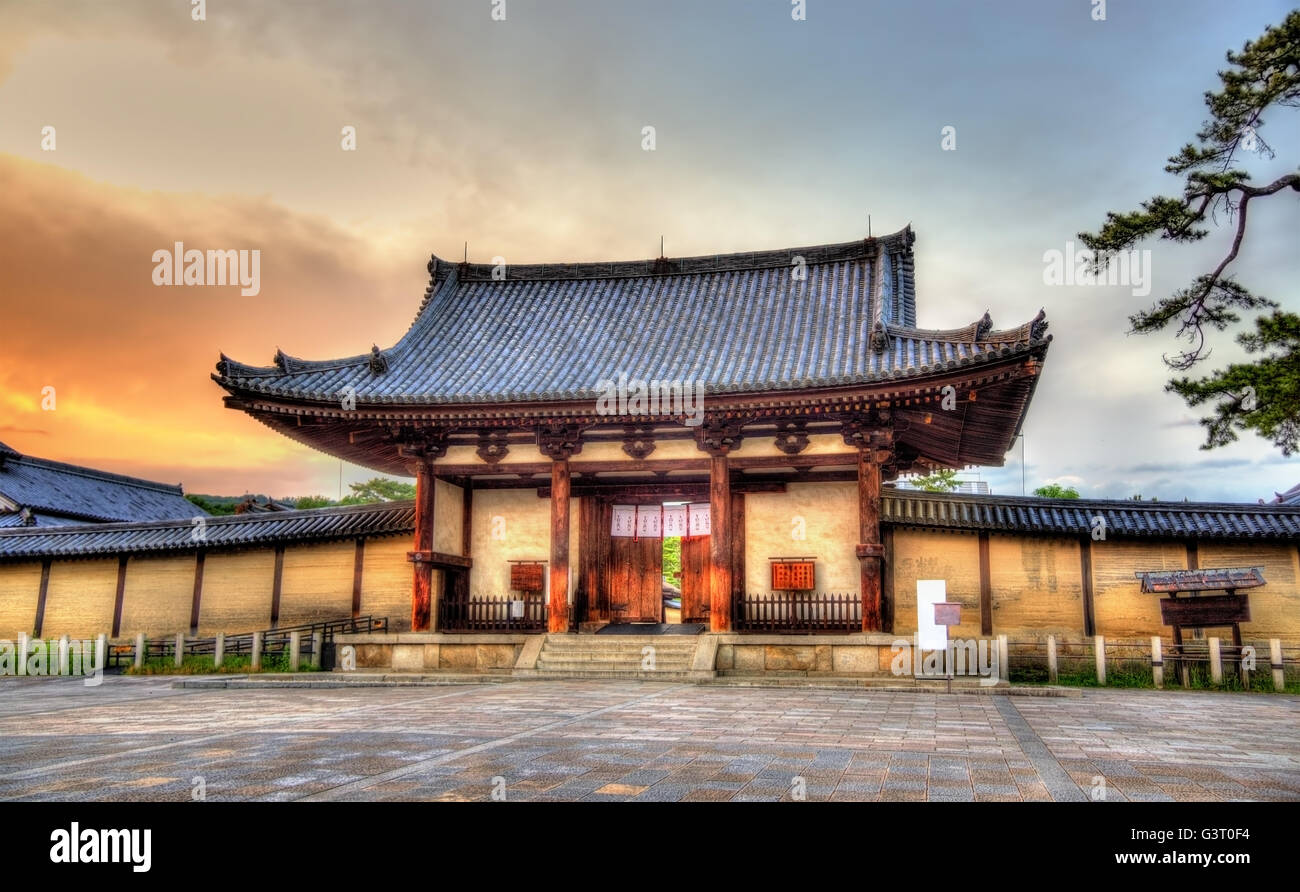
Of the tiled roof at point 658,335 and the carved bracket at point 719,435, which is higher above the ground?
the tiled roof at point 658,335

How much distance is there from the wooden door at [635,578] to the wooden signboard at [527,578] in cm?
188

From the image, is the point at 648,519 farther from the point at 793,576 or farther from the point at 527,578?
the point at 793,576

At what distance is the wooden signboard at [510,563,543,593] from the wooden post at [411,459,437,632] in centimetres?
203

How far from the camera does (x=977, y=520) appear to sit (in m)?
Answer: 19.3

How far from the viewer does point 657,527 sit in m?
20.4

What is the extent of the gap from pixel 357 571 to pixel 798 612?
36.4ft

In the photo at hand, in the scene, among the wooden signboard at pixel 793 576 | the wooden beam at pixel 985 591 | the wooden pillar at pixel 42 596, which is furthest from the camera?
the wooden pillar at pixel 42 596

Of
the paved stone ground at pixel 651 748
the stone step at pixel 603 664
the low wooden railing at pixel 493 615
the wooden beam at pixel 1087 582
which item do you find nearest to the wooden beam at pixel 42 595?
the paved stone ground at pixel 651 748

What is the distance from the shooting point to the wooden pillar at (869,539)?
1669 centimetres

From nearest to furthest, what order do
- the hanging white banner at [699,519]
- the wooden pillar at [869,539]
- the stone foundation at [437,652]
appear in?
1. the wooden pillar at [869,539]
2. the stone foundation at [437,652]
3. the hanging white banner at [699,519]

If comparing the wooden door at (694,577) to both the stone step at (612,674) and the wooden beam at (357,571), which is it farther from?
the wooden beam at (357,571)

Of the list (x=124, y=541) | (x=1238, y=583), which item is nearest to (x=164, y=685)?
(x=124, y=541)
